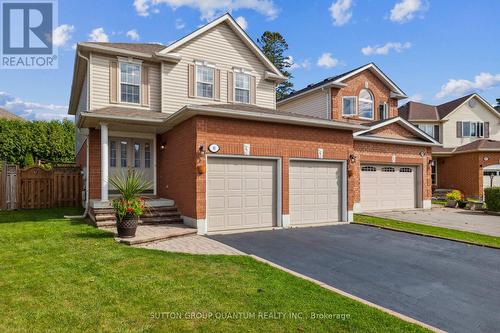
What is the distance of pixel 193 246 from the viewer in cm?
776

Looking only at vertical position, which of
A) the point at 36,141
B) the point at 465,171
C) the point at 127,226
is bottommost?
the point at 127,226

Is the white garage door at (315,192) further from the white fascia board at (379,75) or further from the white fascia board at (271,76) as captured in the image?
the white fascia board at (379,75)

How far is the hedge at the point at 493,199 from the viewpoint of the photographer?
54.3 feet

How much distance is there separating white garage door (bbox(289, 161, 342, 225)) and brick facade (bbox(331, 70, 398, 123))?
844cm

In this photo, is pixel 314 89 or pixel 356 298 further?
pixel 314 89

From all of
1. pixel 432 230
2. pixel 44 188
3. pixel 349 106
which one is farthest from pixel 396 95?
pixel 44 188

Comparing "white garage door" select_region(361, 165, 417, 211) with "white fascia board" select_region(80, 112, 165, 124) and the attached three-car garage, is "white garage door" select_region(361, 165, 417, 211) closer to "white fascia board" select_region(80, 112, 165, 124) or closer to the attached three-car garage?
the attached three-car garage

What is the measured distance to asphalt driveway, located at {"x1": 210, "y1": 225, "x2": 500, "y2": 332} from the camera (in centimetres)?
452

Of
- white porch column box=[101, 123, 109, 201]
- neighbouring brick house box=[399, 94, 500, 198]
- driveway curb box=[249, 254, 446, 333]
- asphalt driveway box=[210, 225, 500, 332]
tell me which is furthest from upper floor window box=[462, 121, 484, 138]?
white porch column box=[101, 123, 109, 201]

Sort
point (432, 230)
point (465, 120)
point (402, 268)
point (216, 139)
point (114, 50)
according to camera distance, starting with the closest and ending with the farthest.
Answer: point (402, 268) < point (216, 139) < point (432, 230) < point (114, 50) < point (465, 120)

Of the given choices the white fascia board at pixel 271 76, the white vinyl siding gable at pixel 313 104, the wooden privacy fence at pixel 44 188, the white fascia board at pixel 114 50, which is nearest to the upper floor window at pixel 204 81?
the white fascia board at pixel 114 50

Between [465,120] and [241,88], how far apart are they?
24009 millimetres

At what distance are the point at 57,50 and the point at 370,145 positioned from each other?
15.0m

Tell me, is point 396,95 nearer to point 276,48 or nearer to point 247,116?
point 247,116
